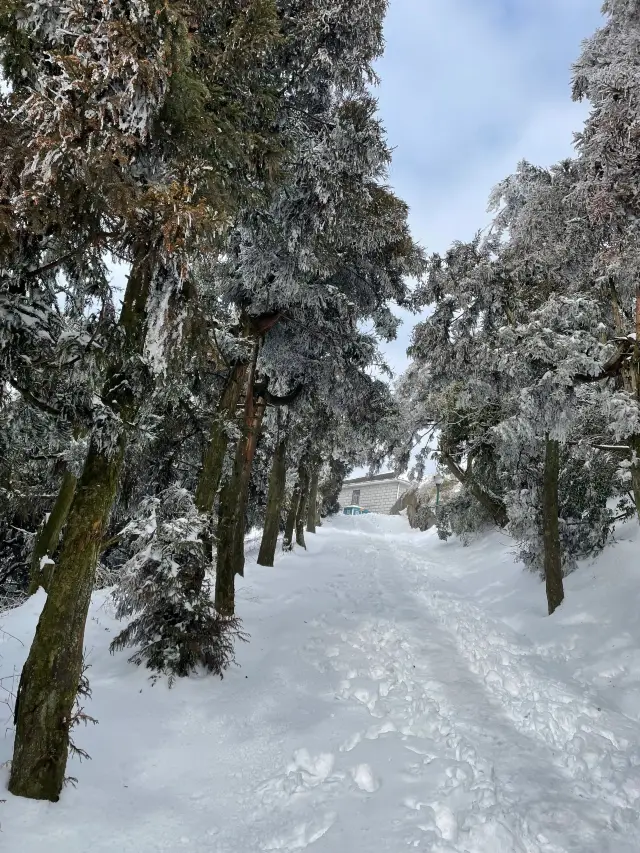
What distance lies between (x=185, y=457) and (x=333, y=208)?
26.1ft

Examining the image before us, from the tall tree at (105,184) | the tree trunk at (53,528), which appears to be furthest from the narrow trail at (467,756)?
the tree trunk at (53,528)

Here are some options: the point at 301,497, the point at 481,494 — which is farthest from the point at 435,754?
the point at 301,497

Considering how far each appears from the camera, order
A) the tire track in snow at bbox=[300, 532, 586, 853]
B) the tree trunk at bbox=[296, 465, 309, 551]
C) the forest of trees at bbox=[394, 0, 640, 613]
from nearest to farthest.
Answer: the tire track in snow at bbox=[300, 532, 586, 853] < the forest of trees at bbox=[394, 0, 640, 613] < the tree trunk at bbox=[296, 465, 309, 551]

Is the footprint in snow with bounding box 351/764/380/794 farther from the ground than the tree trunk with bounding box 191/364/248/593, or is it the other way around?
the tree trunk with bounding box 191/364/248/593

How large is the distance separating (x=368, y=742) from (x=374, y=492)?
231ft

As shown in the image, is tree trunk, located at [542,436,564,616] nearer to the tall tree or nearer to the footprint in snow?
the footprint in snow

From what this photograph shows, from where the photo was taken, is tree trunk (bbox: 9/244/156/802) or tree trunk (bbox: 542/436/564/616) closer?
tree trunk (bbox: 9/244/156/802)

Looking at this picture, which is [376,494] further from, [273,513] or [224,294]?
[224,294]

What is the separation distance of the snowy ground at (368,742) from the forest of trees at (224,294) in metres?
0.54

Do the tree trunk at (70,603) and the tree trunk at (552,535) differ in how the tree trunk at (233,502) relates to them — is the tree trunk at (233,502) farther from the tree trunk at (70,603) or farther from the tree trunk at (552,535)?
the tree trunk at (552,535)

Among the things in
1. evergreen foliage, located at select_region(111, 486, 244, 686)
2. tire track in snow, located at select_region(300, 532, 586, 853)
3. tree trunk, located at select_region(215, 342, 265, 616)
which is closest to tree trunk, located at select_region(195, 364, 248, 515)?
tree trunk, located at select_region(215, 342, 265, 616)

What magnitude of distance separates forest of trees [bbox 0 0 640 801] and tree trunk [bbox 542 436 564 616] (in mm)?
63

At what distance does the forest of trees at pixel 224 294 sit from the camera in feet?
13.2

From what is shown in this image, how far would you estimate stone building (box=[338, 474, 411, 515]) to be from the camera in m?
72.7
